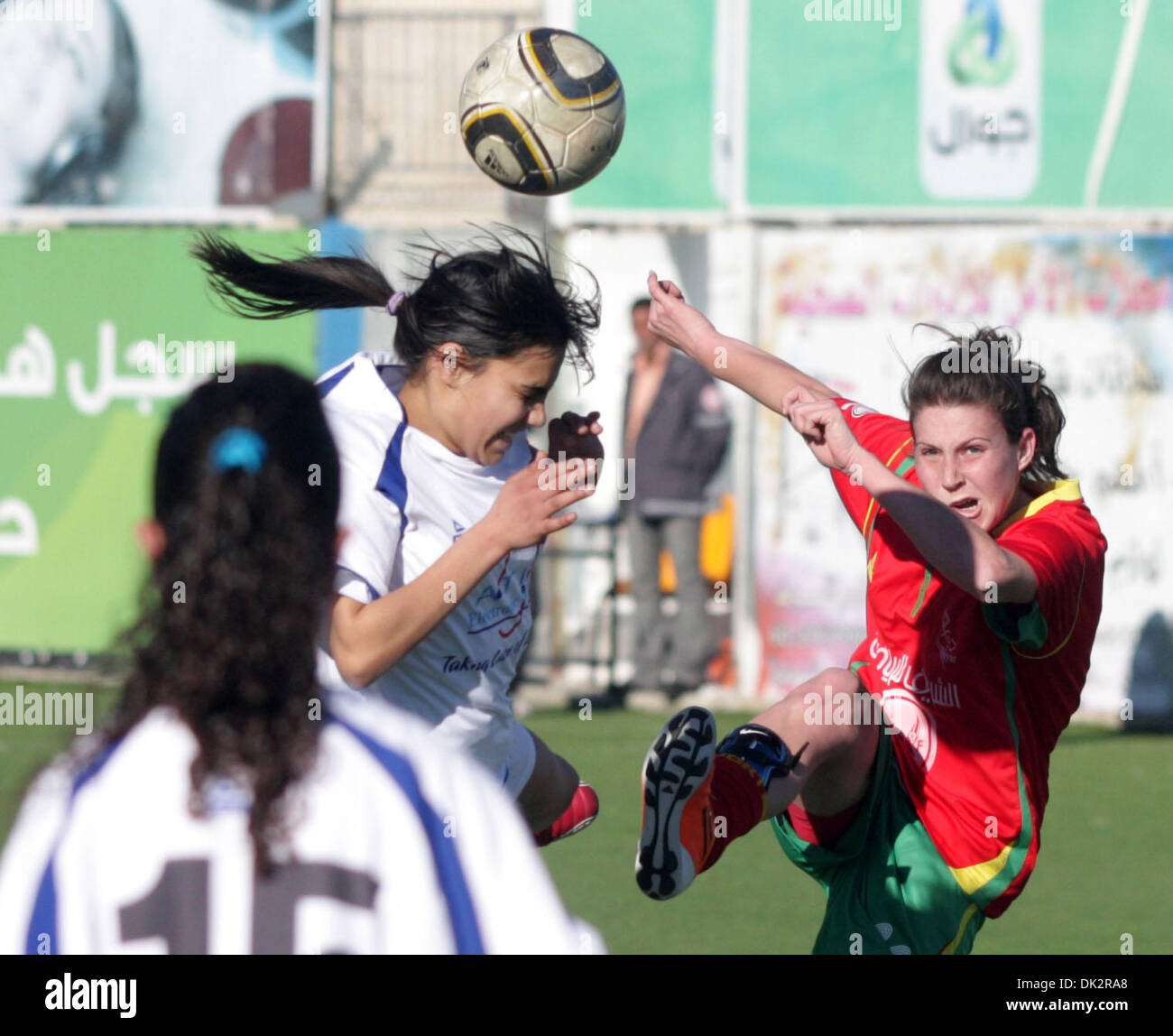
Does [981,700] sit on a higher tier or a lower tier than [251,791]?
lower

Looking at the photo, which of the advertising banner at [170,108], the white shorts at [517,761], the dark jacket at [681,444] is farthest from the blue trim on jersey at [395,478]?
the advertising banner at [170,108]

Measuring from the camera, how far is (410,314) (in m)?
3.49

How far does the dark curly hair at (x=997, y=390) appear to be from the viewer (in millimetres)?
3336

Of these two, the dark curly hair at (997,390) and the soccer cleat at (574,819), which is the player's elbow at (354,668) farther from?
the dark curly hair at (997,390)

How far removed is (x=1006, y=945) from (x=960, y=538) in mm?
2403

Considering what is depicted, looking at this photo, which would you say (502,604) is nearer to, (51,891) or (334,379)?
(334,379)

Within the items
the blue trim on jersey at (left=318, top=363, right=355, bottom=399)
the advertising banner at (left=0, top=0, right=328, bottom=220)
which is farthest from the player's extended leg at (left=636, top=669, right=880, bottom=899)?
the advertising banner at (left=0, top=0, right=328, bottom=220)

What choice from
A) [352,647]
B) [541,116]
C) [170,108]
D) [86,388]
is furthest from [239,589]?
[170,108]

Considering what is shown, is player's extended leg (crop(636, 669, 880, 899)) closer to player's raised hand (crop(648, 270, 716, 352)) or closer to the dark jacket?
player's raised hand (crop(648, 270, 716, 352))

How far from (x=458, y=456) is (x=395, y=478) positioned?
0.20m

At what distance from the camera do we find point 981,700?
3.41 m

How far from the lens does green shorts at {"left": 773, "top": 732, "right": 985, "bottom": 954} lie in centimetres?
347
